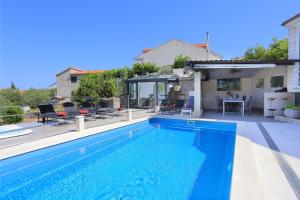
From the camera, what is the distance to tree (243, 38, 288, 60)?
20.5m

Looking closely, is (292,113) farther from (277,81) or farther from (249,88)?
(249,88)

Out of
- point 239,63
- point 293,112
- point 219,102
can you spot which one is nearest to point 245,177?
point 293,112

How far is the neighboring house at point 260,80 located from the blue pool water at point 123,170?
429 centimetres

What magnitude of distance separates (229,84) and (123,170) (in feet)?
40.9

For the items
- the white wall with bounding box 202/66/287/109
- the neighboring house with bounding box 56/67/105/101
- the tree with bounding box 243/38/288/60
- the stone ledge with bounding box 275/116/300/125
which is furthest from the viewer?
the neighboring house with bounding box 56/67/105/101

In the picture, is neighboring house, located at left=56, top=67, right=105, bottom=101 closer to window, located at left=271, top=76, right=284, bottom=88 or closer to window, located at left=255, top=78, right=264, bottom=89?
window, located at left=255, top=78, right=264, bottom=89

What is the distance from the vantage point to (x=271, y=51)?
2164 centimetres

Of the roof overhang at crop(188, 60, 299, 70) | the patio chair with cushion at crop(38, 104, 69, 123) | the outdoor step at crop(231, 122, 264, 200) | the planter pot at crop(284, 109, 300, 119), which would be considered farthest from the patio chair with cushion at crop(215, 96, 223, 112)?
the patio chair with cushion at crop(38, 104, 69, 123)

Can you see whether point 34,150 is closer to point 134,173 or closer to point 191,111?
point 134,173

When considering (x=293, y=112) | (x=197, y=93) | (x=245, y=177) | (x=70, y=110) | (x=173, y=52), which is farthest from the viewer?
(x=173, y=52)

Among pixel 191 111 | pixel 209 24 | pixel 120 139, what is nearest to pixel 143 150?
pixel 120 139

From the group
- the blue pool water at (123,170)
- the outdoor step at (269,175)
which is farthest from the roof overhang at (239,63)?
the outdoor step at (269,175)

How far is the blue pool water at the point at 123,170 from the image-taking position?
3.85 metres

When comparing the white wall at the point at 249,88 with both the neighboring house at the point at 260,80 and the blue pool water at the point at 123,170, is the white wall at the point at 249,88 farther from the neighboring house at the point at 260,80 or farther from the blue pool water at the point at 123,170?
the blue pool water at the point at 123,170
